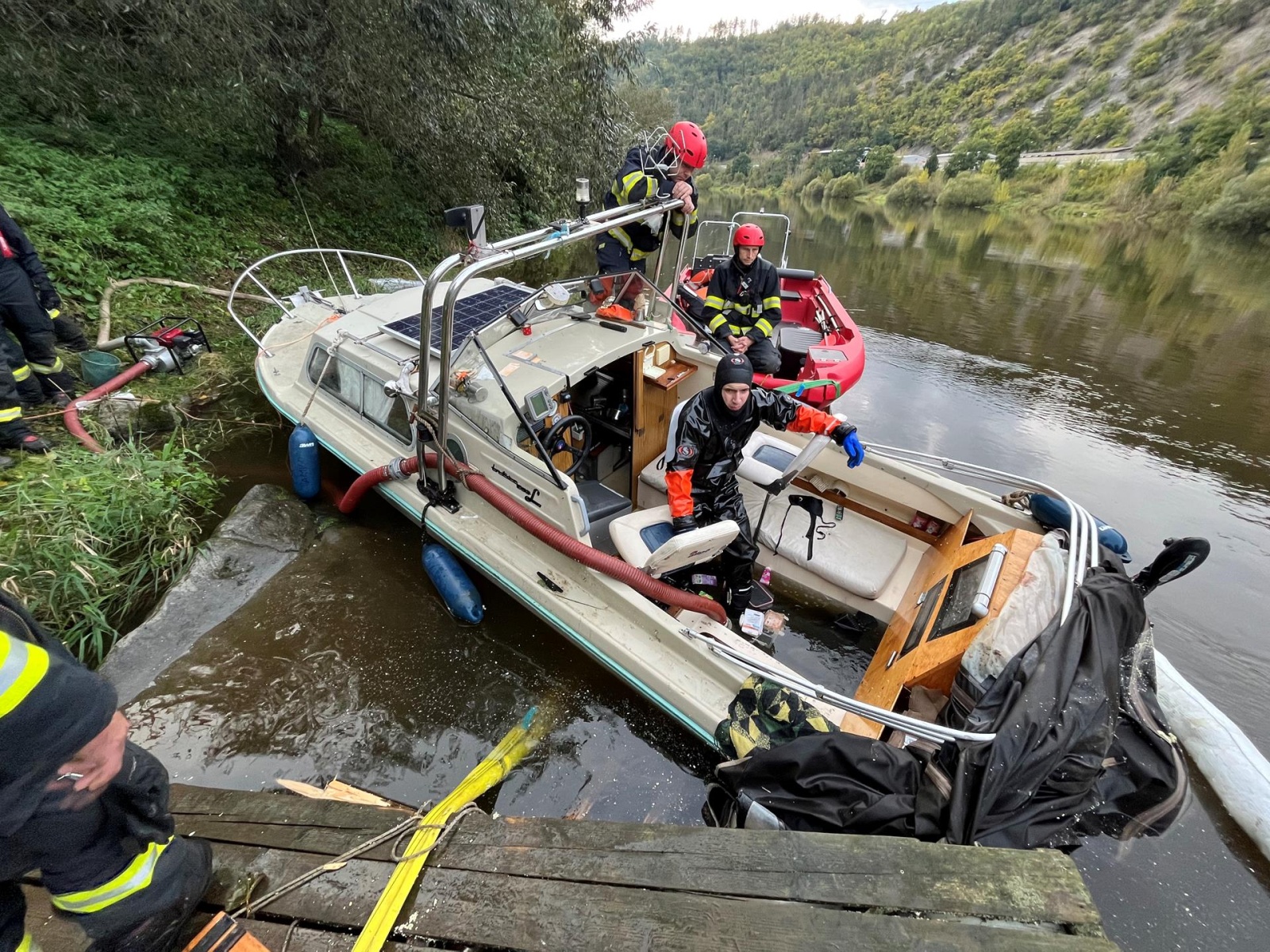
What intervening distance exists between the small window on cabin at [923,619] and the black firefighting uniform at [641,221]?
3.00m

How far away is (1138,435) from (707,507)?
7806 mm

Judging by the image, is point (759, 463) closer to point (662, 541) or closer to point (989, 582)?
point (662, 541)

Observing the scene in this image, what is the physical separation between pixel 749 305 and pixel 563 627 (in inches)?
156

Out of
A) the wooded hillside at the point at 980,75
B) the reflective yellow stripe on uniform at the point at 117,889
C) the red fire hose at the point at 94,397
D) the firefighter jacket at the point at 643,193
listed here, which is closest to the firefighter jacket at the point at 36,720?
the reflective yellow stripe on uniform at the point at 117,889

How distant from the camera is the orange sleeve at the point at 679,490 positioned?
133 inches

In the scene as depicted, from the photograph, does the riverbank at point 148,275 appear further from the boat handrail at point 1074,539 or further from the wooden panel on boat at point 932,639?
the boat handrail at point 1074,539

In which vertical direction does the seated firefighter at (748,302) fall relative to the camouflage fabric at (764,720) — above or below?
above

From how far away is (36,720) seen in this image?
48.3 inches

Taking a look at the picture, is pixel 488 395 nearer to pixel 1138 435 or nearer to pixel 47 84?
pixel 47 84

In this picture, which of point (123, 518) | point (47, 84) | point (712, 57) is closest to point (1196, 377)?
point (123, 518)

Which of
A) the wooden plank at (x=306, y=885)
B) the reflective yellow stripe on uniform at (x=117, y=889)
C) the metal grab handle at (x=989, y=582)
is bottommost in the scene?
the wooden plank at (x=306, y=885)

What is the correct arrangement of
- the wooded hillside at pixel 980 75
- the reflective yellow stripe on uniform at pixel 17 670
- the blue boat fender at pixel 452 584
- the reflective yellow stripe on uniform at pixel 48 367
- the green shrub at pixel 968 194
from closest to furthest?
the reflective yellow stripe on uniform at pixel 17 670
the blue boat fender at pixel 452 584
the reflective yellow stripe on uniform at pixel 48 367
the green shrub at pixel 968 194
the wooded hillside at pixel 980 75

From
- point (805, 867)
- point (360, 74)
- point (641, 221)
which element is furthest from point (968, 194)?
point (805, 867)

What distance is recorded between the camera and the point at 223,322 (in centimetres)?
738
